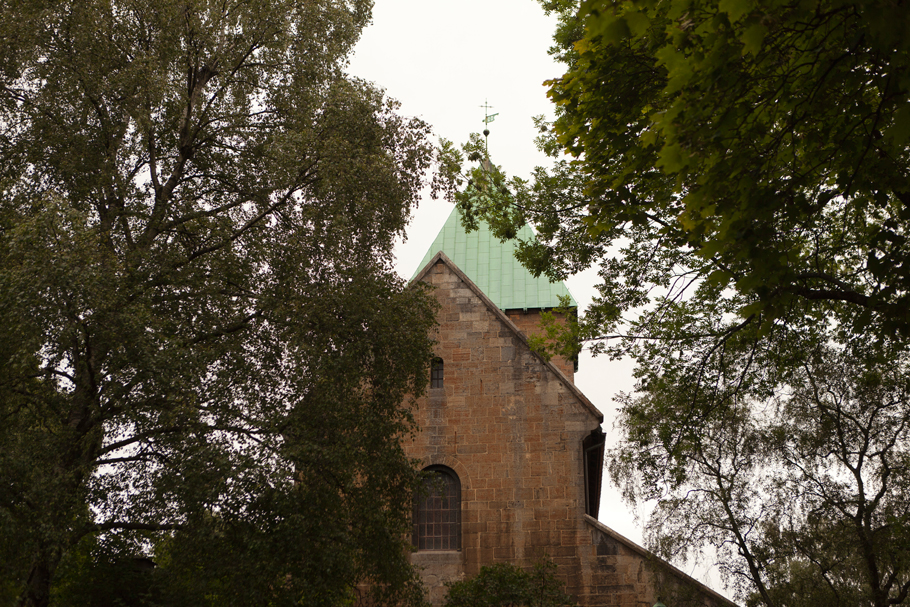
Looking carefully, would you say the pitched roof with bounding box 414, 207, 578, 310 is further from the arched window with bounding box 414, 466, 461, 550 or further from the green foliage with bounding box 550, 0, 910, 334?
the green foliage with bounding box 550, 0, 910, 334

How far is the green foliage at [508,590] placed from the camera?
13.9m

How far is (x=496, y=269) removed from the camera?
2764cm

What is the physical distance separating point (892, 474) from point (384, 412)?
32.3ft

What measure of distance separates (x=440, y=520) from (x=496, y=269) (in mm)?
12726

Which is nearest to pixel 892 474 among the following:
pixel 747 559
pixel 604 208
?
pixel 747 559

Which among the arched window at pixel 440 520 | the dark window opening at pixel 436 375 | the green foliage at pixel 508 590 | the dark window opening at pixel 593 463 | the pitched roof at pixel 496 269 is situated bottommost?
the green foliage at pixel 508 590

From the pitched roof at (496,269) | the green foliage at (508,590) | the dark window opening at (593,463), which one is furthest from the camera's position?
the pitched roof at (496,269)

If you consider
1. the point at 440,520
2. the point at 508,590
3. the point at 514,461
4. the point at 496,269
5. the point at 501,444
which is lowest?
the point at 508,590

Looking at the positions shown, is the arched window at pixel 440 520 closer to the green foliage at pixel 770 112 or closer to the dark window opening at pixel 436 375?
the dark window opening at pixel 436 375

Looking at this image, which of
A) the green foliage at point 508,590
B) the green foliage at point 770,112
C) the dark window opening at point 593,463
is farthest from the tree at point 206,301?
the green foliage at point 770,112

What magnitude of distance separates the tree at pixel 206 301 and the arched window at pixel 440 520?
158 inches

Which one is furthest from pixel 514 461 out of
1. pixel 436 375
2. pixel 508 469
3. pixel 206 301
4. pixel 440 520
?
pixel 206 301

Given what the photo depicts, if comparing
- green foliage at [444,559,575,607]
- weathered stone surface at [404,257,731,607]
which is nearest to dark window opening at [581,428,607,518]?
weathered stone surface at [404,257,731,607]

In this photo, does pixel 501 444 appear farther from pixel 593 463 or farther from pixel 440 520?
pixel 593 463
